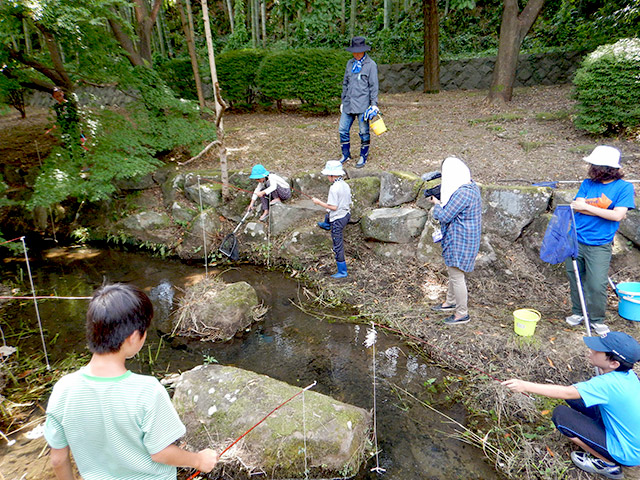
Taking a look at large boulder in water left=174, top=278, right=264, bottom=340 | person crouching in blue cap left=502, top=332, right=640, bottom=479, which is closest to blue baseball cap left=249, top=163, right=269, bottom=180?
large boulder in water left=174, top=278, right=264, bottom=340

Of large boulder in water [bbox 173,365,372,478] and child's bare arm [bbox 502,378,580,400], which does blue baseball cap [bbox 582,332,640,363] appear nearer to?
child's bare arm [bbox 502,378,580,400]

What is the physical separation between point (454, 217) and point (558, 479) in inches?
87.6

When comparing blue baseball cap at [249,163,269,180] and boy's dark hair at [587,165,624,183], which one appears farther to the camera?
blue baseball cap at [249,163,269,180]

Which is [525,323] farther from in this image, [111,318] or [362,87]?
[362,87]

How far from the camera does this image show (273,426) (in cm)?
280

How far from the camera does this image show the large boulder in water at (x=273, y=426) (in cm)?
271

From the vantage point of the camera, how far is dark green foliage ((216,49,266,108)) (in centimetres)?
973

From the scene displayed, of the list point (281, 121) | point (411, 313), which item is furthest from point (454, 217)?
point (281, 121)

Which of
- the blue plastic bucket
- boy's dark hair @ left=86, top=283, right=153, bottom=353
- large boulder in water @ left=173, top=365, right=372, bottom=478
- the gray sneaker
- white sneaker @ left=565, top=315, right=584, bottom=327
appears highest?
boy's dark hair @ left=86, top=283, right=153, bottom=353

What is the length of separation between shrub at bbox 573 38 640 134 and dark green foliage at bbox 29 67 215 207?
6.18 metres

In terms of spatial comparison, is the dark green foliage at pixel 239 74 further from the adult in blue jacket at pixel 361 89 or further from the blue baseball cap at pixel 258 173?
the blue baseball cap at pixel 258 173

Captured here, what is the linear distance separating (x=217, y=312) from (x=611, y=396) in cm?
358

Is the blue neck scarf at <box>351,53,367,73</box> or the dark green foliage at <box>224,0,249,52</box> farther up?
the dark green foliage at <box>224,0,249,52</box>

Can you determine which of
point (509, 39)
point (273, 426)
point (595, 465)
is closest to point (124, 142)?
point (273, 426)
